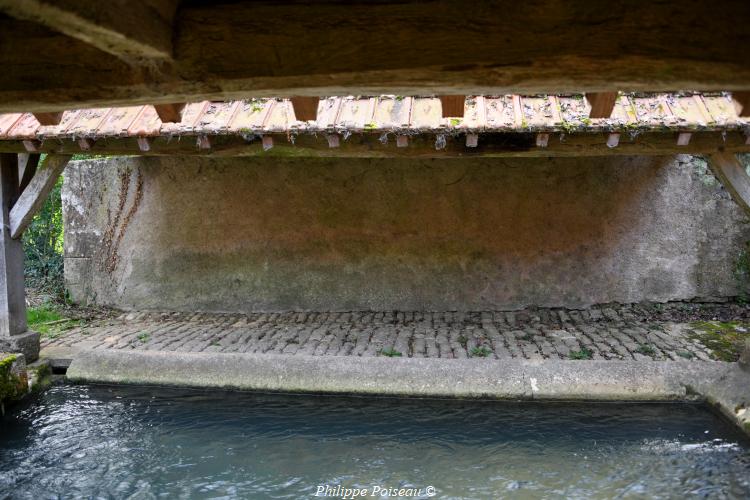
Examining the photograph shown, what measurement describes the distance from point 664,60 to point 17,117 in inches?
236

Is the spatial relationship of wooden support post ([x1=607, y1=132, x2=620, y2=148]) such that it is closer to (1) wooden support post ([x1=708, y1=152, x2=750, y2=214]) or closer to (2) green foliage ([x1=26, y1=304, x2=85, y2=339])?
(1) wooden support post ([x1=708, y1=152, x2=750, y2=214])

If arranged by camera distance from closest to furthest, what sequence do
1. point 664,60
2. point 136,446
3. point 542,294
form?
point 664,60
point 136,446
point 542,294

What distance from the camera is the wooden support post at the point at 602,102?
3166mm

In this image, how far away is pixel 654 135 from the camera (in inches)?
202

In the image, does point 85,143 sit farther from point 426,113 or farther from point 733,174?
point 733,174

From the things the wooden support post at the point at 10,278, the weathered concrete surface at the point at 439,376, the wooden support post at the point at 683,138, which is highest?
the wooden support post at the point at 683,138

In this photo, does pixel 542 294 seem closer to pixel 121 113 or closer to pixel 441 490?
pixel 441 490

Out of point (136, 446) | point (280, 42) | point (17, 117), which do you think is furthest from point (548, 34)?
point (17, 117)

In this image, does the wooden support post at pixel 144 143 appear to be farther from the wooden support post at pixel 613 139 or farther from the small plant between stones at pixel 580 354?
the small plant between stones at pixel 580 354

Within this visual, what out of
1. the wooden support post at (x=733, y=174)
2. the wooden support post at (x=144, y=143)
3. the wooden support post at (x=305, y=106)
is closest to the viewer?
the wooden support post at (x=305, y=106)

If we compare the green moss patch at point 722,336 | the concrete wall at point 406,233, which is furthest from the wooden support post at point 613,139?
the concrete wall at point 406,233

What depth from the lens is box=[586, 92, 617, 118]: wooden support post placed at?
317 cm

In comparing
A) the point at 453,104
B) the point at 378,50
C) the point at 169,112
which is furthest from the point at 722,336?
the point at 169,112

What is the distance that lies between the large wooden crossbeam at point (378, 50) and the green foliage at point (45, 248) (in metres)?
8.88
